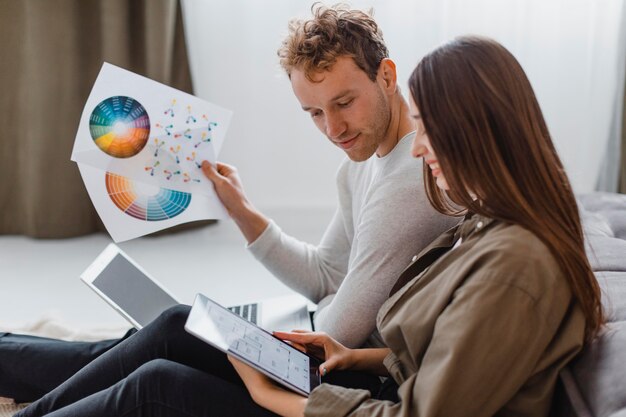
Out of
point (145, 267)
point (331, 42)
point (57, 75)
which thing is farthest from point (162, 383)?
point (57, 75)

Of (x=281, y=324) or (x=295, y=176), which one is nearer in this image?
(x=281, y=324)

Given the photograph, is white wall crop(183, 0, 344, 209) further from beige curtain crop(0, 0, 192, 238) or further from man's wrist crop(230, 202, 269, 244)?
man's wrist crop(230, 202, 269, 244)

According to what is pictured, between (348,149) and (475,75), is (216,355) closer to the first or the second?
(348,149)

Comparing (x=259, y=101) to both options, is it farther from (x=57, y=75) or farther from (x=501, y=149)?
(x=501, y=149)

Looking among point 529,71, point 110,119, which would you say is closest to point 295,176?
point 529,71

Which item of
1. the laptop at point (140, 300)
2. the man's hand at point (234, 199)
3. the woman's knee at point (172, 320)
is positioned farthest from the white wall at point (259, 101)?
the woman's knee at point (172, 320)

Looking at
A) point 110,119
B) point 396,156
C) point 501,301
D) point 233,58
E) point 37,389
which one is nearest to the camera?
point 501,301

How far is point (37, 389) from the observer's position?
1.57 metres

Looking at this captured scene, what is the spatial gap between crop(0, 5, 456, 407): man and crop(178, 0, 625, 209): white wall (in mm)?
1321

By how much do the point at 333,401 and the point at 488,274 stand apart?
0.96 ft

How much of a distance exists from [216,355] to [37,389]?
0.46 m

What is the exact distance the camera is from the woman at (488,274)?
0.95 meters

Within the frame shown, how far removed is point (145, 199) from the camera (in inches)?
67.2

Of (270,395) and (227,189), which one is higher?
(227,189)
